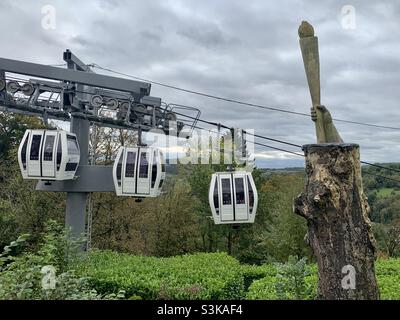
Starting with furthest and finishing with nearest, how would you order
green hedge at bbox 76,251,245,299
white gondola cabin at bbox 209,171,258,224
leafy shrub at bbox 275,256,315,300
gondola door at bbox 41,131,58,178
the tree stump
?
gondola door at bbox 41,131,58,178, white gondola cabin at bbox 209,171,258,224, green hedge at bbox 76,251,245,299, leafy shrub at bbox 275,256,315,300, the tree stump

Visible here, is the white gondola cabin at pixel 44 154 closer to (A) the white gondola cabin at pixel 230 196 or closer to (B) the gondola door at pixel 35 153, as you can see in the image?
(B) the gondola door at pixel 35 153

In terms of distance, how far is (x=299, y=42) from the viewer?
4.66 meters

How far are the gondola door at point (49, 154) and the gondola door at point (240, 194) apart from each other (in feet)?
13.1

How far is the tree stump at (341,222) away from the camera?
14.8ft

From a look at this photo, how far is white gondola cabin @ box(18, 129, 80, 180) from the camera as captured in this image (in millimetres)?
9031

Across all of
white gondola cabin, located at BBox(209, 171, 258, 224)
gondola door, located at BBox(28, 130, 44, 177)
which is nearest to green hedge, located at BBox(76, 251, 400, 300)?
white gondola cabin, located at BBox(209, 171, 258, 224)

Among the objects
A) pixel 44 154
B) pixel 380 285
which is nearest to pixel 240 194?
pixel 380 285

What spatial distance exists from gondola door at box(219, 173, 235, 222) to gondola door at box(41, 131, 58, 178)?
12.3ft

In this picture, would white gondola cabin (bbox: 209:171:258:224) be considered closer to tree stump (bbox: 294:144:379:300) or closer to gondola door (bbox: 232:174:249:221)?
gondola door (bbox: 232:174:249:221)

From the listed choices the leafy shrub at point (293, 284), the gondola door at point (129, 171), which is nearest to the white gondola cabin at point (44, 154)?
the gondola door at point (129, 171)

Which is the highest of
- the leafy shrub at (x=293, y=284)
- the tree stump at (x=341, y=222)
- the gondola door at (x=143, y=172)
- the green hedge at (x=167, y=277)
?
the gondola door at (x=143, y=172)
